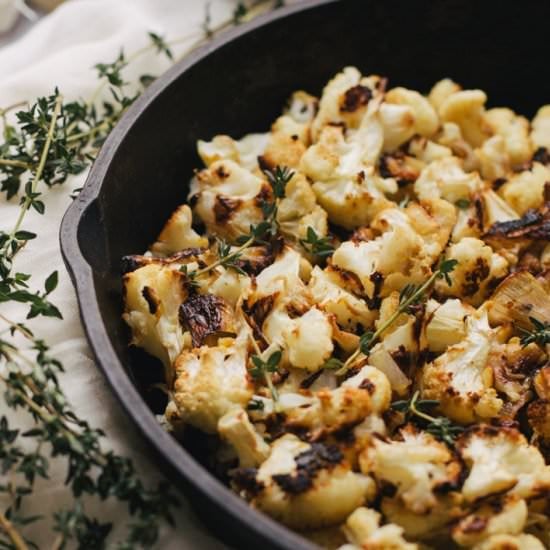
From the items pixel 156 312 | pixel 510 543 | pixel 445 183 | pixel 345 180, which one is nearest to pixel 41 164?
pixel 156 312

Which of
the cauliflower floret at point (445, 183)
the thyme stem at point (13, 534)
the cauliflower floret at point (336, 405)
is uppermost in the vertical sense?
the cauliflower floret at point (445, 183)

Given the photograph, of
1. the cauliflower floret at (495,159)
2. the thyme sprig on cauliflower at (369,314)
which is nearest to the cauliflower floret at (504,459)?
the thyme sprig on cauliflower at (369,314)

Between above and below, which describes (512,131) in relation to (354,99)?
below

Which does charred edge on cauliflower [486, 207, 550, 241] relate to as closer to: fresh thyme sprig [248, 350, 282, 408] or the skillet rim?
fresh thyme sprig [248, 350, 282, 408]

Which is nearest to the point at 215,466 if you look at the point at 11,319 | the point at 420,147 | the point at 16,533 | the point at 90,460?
the point at 90,460

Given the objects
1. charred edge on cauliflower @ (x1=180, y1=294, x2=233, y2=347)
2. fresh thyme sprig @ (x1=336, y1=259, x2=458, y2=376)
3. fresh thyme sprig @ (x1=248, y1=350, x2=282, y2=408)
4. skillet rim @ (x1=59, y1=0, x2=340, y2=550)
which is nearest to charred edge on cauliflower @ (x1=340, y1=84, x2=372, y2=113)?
skillet rim @ (x1=59, y1=0, x2=340, y2=550)

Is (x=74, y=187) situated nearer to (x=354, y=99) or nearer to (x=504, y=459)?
(x=354, y=99)

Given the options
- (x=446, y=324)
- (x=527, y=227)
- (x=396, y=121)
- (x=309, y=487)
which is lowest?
(x=309, y=487)

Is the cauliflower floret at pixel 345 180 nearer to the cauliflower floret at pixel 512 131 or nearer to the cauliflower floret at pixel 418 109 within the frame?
the cauliflower floret at pixel 418 109
